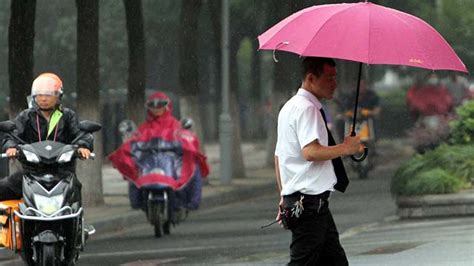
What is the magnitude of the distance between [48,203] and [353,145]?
389cm

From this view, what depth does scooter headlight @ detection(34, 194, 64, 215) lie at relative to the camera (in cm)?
1130

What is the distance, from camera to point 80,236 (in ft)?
38.4

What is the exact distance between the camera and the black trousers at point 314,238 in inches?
316

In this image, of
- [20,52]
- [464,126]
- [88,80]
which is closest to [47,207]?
[20,52]

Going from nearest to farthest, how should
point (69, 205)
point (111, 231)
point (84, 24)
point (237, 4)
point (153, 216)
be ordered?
point (69, 205) < point (153, 216) < point (111, 231) < point (84, 24) < point (237, 4)

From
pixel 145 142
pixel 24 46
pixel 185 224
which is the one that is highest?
pixel 24 46

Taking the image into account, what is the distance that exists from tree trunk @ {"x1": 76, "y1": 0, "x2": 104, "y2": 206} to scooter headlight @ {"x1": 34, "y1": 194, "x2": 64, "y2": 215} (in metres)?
9.09

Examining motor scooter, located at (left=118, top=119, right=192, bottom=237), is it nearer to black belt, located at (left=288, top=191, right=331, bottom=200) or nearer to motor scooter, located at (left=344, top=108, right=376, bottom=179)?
A: black belt, located at (left=288, top=191, right=331, bottom=200)

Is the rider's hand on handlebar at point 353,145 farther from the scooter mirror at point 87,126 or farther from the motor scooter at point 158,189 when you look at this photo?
Result: the motor scooter at point 158,189

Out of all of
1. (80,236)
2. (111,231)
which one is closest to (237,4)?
(111,231)

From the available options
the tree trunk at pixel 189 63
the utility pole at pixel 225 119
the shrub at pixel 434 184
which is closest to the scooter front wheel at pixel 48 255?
the shrub at pixel 434 184

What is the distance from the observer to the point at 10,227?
38.4 feet

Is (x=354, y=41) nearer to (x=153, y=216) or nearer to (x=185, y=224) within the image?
(x=153, y=216)

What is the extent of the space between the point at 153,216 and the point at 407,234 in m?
2.96
